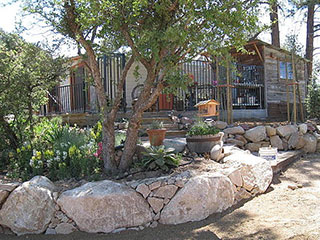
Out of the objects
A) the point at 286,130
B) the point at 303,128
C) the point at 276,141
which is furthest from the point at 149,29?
the point at 303,128

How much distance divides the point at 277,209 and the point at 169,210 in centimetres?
128

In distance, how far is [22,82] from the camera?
4.50 m

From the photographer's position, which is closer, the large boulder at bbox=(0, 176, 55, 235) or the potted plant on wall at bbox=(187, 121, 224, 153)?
the large boulder at bbox=(0, 176, 55, 235)

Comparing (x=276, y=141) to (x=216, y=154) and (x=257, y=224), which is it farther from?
(x=257, y=224)

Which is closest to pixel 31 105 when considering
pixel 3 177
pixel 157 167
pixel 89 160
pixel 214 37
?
pixel 3 177

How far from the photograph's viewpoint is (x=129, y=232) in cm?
303

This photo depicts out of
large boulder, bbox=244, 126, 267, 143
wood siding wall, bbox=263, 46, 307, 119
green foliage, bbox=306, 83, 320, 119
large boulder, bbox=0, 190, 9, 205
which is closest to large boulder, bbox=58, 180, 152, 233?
large boulder, bbox=0, 190, 9, 205

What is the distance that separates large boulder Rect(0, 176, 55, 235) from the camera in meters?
3.12

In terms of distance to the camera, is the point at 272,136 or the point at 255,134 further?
the point at 272,136

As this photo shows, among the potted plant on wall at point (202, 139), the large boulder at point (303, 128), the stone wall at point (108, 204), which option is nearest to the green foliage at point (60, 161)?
the stone wall at point (108, 204)

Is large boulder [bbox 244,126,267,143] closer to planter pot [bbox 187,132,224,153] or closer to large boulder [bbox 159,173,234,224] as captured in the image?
planter pot [bbox 187,132,224,153]

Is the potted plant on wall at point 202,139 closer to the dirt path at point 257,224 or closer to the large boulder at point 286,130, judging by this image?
the dirt path at point 257,224

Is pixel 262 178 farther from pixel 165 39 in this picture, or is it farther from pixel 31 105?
pixel 31 105

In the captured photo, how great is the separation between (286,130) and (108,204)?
16.9 ft
